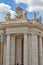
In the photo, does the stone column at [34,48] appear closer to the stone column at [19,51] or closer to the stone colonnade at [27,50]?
the stone colonnade at [27,50]

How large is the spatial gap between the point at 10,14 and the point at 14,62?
26.8 ft

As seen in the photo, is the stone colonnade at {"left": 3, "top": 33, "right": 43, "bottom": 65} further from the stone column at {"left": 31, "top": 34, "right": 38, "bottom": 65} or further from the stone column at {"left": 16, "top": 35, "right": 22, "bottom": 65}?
the stone column at {"left": 16, "top": 35, "right": 22, "bottom": 65}

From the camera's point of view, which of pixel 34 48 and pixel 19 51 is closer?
pixel 34 48

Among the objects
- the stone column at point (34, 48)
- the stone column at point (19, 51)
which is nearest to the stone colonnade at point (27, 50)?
the stone column at point (34, 48)

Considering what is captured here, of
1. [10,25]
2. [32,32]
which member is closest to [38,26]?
[32,32]

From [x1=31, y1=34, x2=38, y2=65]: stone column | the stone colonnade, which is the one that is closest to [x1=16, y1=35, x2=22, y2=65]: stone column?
Result: the stone colonnade

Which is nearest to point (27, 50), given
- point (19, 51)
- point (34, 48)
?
point (34, 48)

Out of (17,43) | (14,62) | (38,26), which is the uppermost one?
(38,26)

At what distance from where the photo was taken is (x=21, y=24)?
41.0 m

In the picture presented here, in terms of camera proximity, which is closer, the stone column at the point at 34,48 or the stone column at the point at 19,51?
the stone column at the point at 34,48

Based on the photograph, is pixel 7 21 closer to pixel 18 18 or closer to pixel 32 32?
pixel 18 18

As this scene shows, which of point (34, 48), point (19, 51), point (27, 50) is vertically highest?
point (34, 48)

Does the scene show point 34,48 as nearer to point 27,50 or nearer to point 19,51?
point 27,50

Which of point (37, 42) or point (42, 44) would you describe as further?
point (42, 44)
